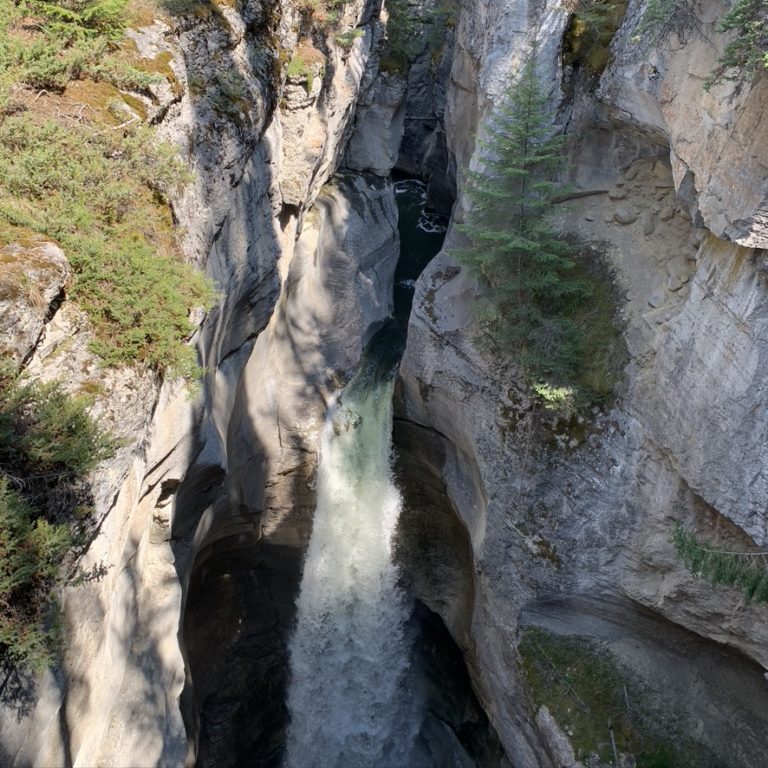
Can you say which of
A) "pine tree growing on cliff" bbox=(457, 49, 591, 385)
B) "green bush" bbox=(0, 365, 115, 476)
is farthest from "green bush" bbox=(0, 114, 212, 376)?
"pine tree growing on cliff" bbox=(457, 49, 591, 385)

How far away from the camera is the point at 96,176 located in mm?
7395

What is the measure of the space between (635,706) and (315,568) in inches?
310

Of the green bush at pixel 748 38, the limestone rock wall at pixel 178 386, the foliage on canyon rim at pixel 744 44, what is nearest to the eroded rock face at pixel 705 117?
the foliage on canyon rim at pixel 744 44

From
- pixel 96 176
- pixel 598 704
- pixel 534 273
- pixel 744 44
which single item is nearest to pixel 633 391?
pixel 534 273

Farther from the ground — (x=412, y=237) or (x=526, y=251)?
(x=526, y=251)

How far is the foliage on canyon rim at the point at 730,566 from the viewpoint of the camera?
25.7 feet

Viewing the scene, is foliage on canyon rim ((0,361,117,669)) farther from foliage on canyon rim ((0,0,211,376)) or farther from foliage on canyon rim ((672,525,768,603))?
foliage on canyon rim ((672,525,768,603))

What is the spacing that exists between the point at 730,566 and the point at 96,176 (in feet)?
31.4

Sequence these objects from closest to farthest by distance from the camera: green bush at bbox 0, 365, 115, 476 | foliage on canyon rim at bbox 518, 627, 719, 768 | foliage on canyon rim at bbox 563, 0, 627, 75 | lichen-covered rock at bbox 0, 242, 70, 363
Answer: green bush at bbox 0, 365, 115, 476 < lichen-covered rock at bbox 0, 242, 70, 363 < foliage on canyon rim at bbox 518, 627, 719, 768 < foliage on canyon rim at bbox 563, 0, 627, 75

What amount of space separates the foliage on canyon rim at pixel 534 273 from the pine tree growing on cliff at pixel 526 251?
0.06 feet

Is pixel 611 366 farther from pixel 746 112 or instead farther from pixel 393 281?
pixel 393 281

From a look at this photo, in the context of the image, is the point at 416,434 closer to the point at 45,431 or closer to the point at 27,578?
the point at 45,431

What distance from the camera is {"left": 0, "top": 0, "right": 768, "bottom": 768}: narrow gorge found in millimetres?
7816

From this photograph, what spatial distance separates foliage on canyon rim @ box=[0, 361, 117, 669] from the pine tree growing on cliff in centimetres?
776
